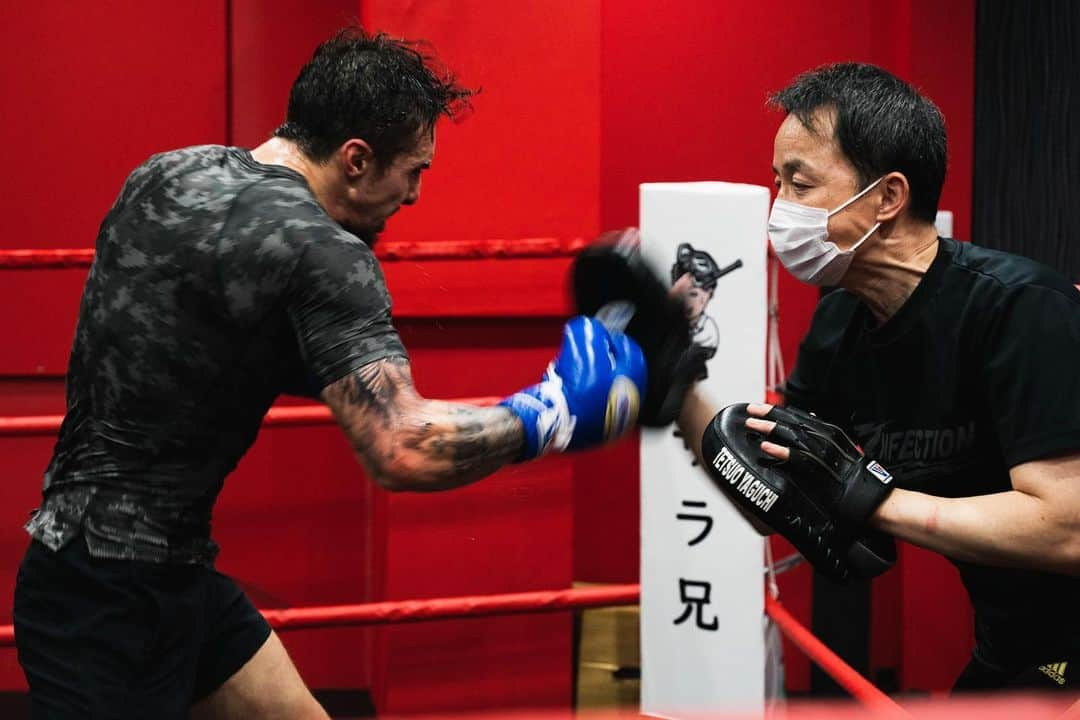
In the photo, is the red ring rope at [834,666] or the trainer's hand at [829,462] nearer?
the trainer's hand at [829,462]

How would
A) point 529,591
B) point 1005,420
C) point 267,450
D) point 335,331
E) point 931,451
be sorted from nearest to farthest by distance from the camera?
point 335,331
point 1005,420
point 931,451
point 529,591
point 267,450

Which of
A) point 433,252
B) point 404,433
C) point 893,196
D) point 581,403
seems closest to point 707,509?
point 433,252

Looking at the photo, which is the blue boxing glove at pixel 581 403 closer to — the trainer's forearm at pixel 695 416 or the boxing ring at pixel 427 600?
the trainer's forearm at pixel 695 416

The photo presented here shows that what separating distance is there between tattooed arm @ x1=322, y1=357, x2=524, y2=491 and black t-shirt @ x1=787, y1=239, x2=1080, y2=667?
23.1 inches

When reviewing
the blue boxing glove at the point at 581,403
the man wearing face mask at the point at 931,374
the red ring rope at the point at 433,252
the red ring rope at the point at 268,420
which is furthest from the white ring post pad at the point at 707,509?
the blue boxing glove at the point at 581,403

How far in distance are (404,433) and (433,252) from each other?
1.18 meters

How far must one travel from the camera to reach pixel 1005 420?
5.42 ft

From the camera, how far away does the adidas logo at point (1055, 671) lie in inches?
67.9

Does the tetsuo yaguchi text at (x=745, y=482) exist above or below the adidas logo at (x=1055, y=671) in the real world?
above

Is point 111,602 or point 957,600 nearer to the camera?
point 111,602

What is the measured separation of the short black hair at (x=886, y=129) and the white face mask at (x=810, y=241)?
0.04 metres

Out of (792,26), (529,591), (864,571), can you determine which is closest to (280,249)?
(864,571)

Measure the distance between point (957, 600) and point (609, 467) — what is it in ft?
2.98

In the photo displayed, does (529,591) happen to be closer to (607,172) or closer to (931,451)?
(607,172)
